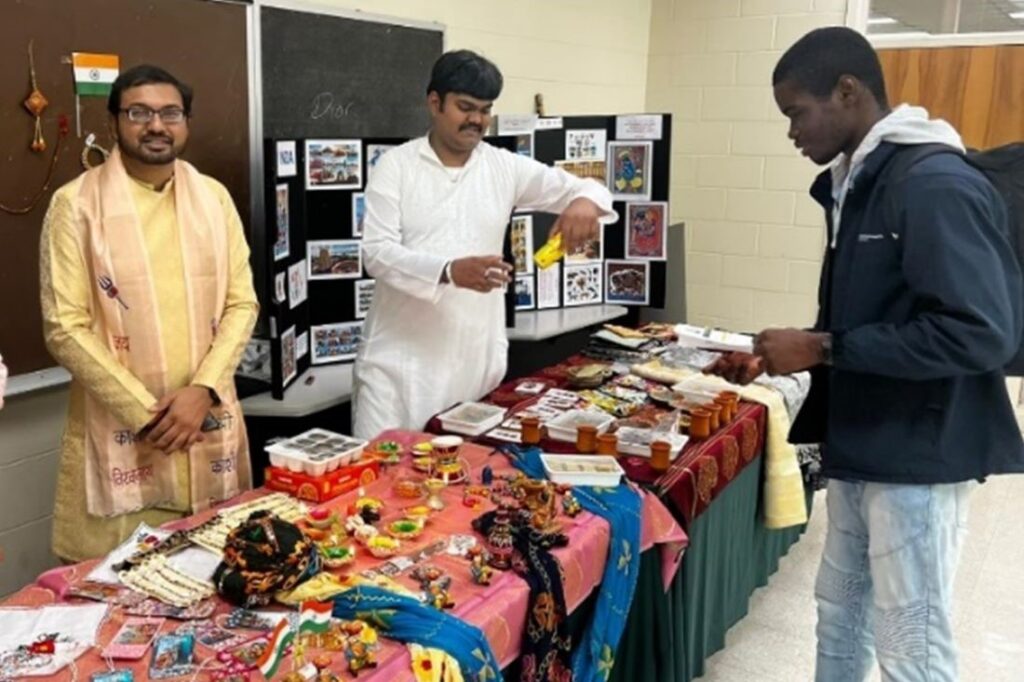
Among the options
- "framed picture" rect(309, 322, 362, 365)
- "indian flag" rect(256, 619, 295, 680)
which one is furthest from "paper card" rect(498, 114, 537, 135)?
"indian flag" rect(256, 619, 295, 680)

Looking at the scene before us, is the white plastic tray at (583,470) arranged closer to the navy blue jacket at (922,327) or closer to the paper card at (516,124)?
the navy blue jacket at (922,327)

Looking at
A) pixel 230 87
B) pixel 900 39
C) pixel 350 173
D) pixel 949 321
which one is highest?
pixel 900 39

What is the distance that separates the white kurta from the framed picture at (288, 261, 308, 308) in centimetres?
43

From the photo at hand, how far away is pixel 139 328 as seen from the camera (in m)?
2.01

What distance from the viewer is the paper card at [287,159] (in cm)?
276

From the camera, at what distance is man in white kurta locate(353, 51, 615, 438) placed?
95.6 inches

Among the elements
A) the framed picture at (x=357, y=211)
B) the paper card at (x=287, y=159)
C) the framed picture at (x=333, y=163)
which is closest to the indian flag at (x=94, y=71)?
the paper card at (x=287, y=159)

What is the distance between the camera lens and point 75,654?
130cm

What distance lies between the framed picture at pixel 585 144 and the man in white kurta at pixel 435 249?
1435 millimetres

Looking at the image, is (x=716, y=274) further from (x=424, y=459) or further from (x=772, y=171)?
(x=424, y=459)

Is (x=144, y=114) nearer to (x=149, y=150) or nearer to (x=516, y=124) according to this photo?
(x=149, y=150)

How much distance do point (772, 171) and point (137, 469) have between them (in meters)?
4.04

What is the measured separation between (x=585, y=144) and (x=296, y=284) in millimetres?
1713

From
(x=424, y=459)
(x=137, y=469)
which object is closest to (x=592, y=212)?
(x=424, y=459)
